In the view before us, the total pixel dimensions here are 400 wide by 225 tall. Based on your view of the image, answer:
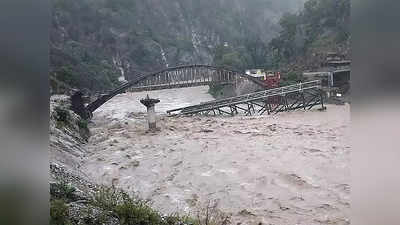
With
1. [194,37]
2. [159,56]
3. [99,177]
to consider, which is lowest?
[99,177]

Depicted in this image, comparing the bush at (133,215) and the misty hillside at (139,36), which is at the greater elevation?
the misty hillside at (139,36)

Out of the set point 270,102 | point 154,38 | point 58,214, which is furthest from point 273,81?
point 58,214

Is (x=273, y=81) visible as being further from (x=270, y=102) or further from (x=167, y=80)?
(x=167, y=80)

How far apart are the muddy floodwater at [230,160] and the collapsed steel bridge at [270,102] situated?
0.96ft

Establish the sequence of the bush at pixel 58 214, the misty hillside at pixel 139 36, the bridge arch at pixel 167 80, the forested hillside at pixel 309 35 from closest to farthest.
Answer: the bush at pixel 58 214
the misty hillside at pixel 139 36
the bridge arch at pixel 167 80
the forested hillside at pixel 309 35

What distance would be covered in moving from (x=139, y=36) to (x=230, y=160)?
3238 millimetres

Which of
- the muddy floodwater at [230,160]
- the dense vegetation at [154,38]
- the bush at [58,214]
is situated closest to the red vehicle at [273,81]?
the muddy floodwater at [230,160]

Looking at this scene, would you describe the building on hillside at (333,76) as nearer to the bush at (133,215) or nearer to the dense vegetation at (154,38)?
the dense vegetation at (154,38)

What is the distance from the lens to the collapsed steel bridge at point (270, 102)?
936 cm

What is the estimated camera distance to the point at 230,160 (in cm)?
615
